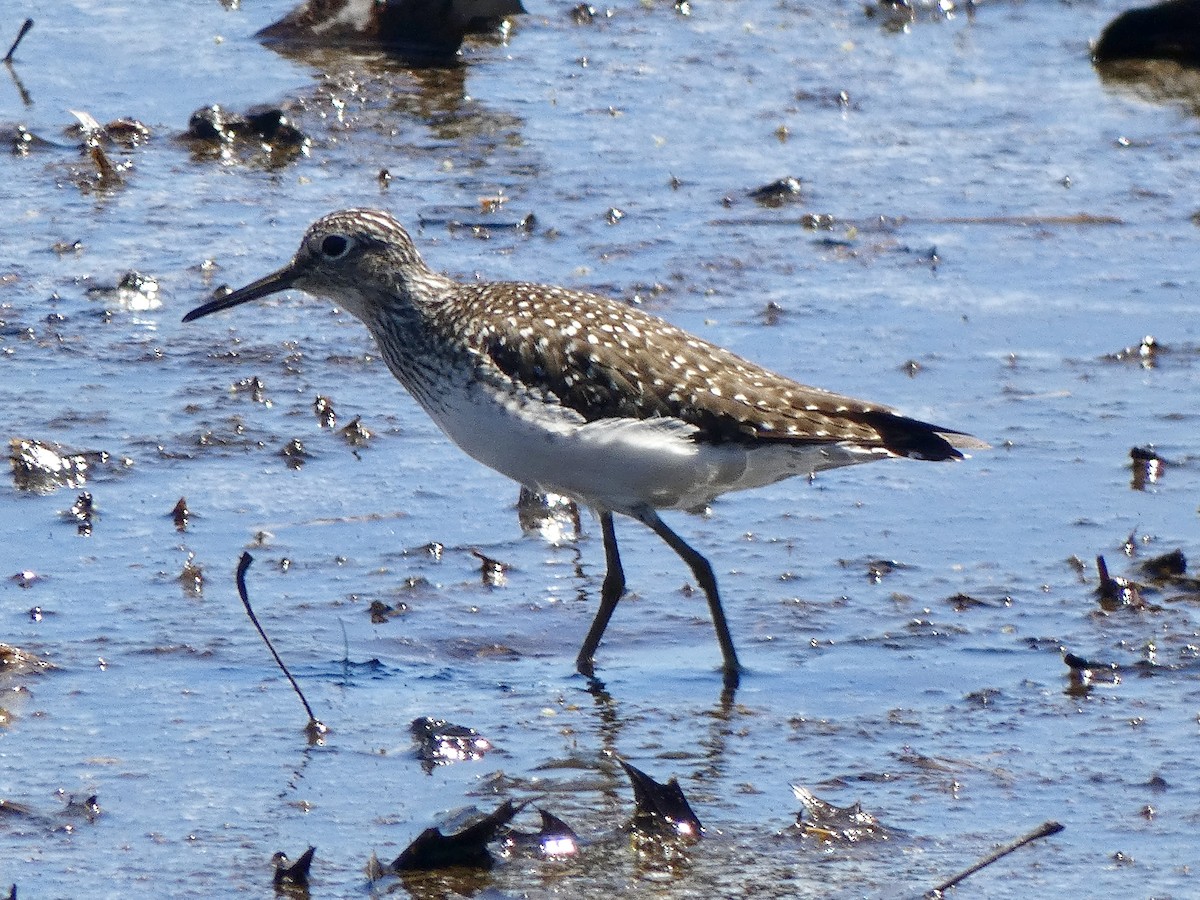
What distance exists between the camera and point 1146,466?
25.4 ft

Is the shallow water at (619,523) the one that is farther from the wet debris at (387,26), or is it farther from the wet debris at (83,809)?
the wet debris at (387,26)

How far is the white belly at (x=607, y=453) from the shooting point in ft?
20.5

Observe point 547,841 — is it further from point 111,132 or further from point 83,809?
point 111,132

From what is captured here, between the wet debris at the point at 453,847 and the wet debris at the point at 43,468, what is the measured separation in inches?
110

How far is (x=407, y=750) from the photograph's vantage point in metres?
5.68

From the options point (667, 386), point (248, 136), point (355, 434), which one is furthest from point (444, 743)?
point (248, 136)

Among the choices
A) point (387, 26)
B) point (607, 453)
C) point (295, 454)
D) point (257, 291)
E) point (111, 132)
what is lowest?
point (295, 454)

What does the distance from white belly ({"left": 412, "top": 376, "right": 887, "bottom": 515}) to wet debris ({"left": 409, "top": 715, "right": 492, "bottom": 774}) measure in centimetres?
91

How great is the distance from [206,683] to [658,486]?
4.63 ft

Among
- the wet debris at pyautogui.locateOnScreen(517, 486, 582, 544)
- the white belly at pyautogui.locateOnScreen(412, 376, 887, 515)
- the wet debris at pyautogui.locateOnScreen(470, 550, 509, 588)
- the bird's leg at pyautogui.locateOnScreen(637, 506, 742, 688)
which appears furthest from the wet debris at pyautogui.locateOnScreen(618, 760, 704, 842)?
the wet debris at pyautogui.locateOnScreen(517, 486, 582, 544)

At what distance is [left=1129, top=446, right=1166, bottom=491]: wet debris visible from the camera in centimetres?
770

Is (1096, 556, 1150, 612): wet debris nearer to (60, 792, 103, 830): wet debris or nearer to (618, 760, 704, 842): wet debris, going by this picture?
(618, 760, 704, 842): wet debris

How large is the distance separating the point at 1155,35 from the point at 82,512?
326 inches

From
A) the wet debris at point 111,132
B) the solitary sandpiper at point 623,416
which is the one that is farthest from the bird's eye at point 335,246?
the wet debris at point 111,132
